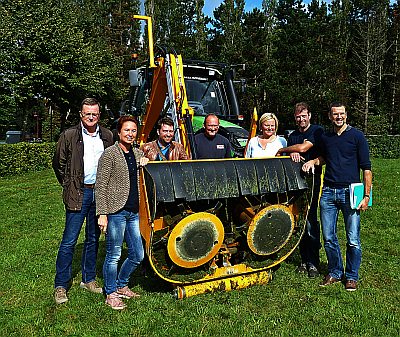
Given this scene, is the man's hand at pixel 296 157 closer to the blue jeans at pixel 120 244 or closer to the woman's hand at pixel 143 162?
the woman's hand at pixel 143 162

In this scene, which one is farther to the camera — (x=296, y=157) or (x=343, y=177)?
(x=296, y=157)

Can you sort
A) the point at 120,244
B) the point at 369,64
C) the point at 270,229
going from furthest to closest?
the point at 369,64 < the point at 270,229 < the point at 120,244

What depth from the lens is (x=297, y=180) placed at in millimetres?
5078

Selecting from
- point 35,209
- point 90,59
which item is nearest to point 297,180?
point 35,209

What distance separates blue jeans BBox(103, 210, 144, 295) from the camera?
4418 millimetres

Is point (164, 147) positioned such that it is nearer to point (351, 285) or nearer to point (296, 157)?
point (296, 157)

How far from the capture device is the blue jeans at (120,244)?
4.42 meters

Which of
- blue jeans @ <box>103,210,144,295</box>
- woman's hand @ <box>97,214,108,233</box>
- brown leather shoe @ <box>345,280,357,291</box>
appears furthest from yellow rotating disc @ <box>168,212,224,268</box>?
brown leather shoe @ <box>345,280,357,291</box>

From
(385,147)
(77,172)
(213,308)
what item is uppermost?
(77,172)

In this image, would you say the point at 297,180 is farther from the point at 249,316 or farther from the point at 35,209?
the point at 35,209

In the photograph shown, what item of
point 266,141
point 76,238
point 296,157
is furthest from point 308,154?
point 76,238

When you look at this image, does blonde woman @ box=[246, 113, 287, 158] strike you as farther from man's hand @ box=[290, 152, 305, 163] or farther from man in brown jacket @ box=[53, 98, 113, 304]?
man in brown jacket @ box=[53, 98, 113, 304]

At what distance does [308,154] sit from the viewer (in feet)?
17.4

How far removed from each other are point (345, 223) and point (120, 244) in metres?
2.40
